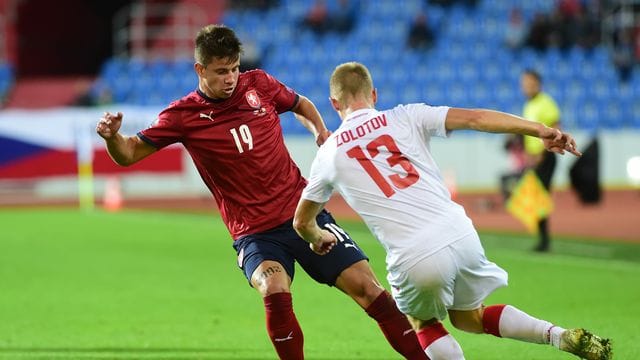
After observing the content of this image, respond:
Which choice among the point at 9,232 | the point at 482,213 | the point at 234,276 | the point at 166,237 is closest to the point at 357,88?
the point at 234,276

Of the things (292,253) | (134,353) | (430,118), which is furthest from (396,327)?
(134,353)

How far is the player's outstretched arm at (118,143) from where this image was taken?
624 cm

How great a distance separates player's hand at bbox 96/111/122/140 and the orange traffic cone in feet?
52.2

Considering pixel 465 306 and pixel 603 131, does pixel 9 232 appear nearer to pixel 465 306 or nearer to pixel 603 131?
pixel 465 306

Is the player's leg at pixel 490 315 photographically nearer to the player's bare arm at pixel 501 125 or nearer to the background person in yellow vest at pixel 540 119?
the player's bare arm at pixel 501 125

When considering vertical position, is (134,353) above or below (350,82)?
below

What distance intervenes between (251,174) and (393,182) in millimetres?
1106

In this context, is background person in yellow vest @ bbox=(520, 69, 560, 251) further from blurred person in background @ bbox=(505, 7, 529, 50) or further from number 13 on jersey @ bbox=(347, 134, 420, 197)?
blurred person in background @ bbox=(505, 7, 529, 50)

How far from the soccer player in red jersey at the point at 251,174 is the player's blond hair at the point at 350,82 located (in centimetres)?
78

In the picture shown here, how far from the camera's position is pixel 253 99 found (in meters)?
6.74

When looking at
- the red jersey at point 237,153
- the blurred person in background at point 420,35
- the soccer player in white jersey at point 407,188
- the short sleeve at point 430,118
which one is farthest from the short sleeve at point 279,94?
the blurred person in background at point 420,35

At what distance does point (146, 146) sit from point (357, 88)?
146 centimetres

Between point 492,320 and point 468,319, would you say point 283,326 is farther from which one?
point 492,320

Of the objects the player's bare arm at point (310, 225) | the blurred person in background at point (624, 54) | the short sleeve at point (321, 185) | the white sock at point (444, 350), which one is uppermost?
the blurred person in background at point (624, 54)
